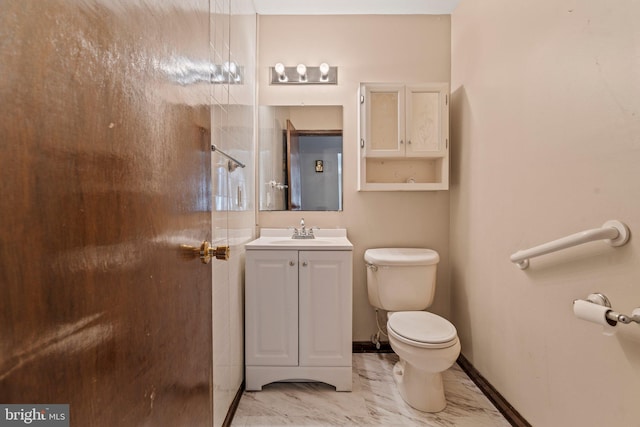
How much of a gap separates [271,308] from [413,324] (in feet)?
2.65

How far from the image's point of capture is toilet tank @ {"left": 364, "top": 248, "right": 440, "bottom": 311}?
187cm

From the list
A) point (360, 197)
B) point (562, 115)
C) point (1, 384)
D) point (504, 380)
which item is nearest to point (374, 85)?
point (360, 197)

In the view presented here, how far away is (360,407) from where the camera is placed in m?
1.58

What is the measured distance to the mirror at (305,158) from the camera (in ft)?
7.13

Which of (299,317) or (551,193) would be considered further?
(299,317)

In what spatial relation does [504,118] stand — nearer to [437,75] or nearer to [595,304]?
[437,75]

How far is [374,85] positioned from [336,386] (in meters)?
1.90

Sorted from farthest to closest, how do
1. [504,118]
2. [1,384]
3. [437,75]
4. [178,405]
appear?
[437,75] → [504,118] → [178,405] → [1,384]

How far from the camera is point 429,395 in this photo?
1558 mm

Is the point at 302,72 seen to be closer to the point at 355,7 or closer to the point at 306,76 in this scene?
the point at 306,76

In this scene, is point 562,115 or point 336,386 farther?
point 336,386

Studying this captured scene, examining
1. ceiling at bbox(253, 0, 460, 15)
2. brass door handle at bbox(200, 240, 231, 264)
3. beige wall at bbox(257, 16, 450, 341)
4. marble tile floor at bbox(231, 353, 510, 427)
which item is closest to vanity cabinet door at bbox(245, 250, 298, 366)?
marble tile floor at bbox(231, 353, 510, 427)

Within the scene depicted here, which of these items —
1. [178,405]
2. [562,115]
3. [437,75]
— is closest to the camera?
[178,405]

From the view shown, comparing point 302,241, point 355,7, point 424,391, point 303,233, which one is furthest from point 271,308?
point 355,7
